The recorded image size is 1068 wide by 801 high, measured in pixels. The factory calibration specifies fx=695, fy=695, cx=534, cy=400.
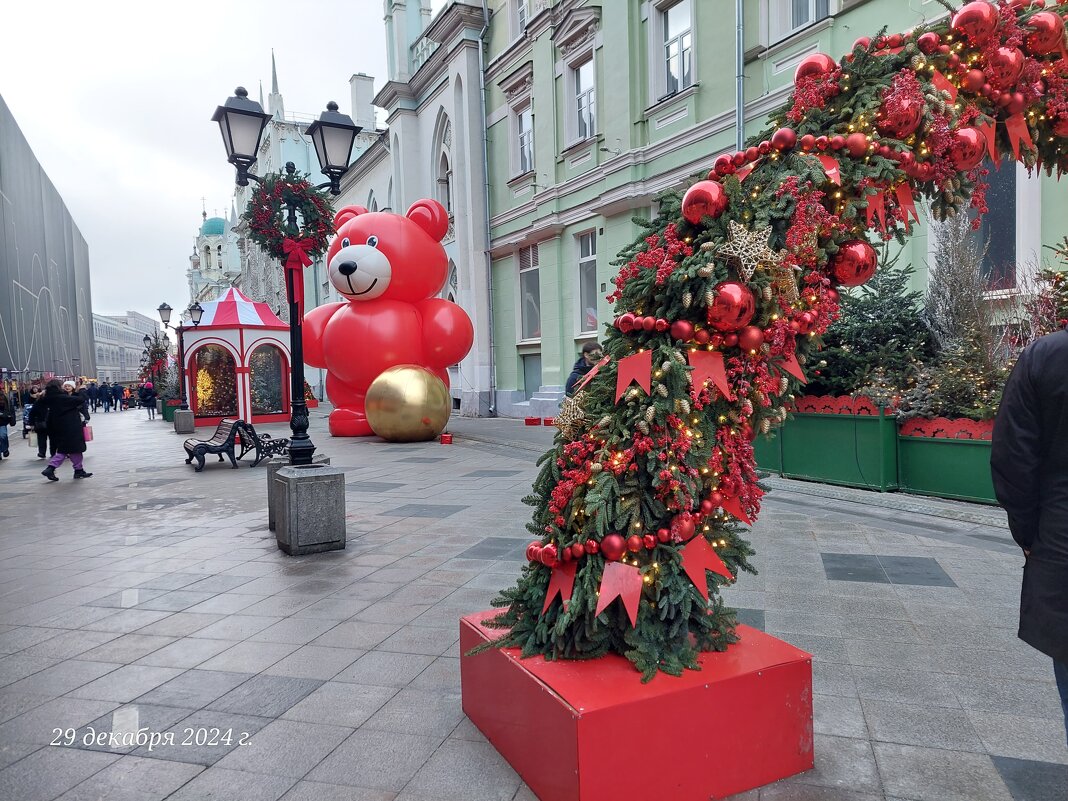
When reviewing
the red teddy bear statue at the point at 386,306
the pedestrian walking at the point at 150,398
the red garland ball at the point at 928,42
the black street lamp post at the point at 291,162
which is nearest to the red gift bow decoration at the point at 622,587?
the red garland ball at the point at 928,42

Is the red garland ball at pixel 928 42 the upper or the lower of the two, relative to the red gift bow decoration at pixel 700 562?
upper

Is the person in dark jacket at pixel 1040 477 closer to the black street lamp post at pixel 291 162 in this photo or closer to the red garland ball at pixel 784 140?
the red garland ball at pixel 784 140

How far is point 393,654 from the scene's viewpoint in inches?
148

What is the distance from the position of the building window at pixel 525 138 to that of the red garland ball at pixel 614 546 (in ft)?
58.4

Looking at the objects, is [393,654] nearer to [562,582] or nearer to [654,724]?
[562,582]

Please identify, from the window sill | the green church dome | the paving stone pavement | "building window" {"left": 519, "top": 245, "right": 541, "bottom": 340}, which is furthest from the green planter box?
the green church dome

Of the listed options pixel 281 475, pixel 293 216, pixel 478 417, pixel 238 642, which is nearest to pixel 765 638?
pixel 238 642

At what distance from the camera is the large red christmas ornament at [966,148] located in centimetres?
260

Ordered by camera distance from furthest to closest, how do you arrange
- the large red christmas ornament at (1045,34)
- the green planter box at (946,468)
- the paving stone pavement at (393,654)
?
1. the green planter box at (946,468)
2. the large red christmas ornament at (1045,34)
3. the paving stone pavement at (393,654)

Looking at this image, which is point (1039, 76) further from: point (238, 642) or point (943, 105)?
point (238, 642)

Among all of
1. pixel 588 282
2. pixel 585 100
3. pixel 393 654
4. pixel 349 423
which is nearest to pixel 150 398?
pixel 349 423

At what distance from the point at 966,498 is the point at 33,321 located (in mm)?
37831

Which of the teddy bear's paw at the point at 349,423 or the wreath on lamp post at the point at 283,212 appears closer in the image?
the wreath on lamp post at the point at 283,212

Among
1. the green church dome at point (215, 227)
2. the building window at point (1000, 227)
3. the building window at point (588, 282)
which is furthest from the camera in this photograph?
the green church dome at point (215, 227)
